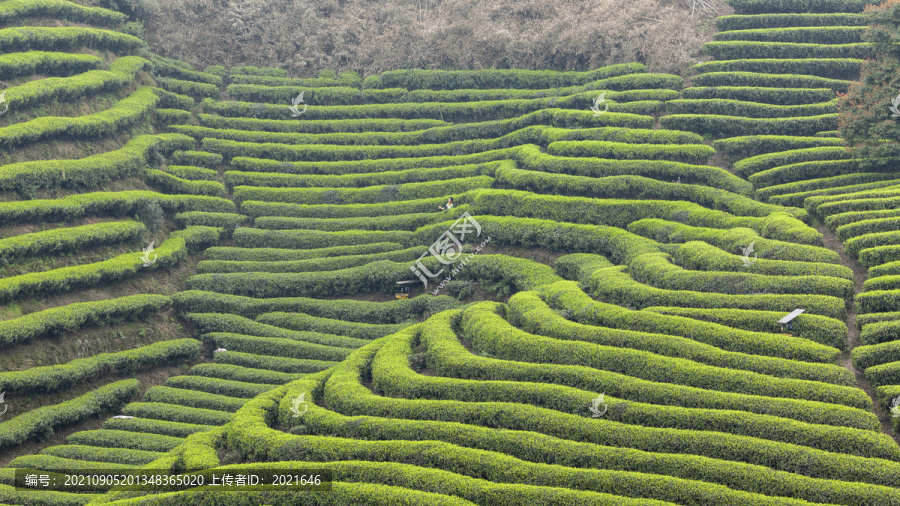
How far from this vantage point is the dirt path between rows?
19041 millimetres

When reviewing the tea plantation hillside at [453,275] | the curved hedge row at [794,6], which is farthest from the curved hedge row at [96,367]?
the curved hedge row at [794,6]

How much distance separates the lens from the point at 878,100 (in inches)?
1188

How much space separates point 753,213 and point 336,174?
73.9 ft

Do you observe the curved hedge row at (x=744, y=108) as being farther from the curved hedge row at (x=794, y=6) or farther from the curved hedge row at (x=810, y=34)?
the curved hedge row at (x=794, y=6)

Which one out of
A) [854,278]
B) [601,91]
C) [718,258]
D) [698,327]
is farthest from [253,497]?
[601,91]

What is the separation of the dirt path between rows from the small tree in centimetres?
474

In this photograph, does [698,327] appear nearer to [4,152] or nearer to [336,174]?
[336,174]

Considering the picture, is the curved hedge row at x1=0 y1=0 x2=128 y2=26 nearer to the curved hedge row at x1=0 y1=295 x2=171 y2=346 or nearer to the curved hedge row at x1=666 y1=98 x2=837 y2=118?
the curved hedge row at x1=0 y1=295 x2=171 y2=346

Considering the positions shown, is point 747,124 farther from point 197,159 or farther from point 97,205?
point 97,205

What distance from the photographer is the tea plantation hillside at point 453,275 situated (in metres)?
19.3

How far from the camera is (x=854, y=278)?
2502 cm

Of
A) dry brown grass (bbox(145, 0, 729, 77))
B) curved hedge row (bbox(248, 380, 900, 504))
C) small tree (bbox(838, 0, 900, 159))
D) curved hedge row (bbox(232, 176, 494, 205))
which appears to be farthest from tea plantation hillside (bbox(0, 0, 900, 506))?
dry brown grass (bbox(145, 0, 729, 77))
